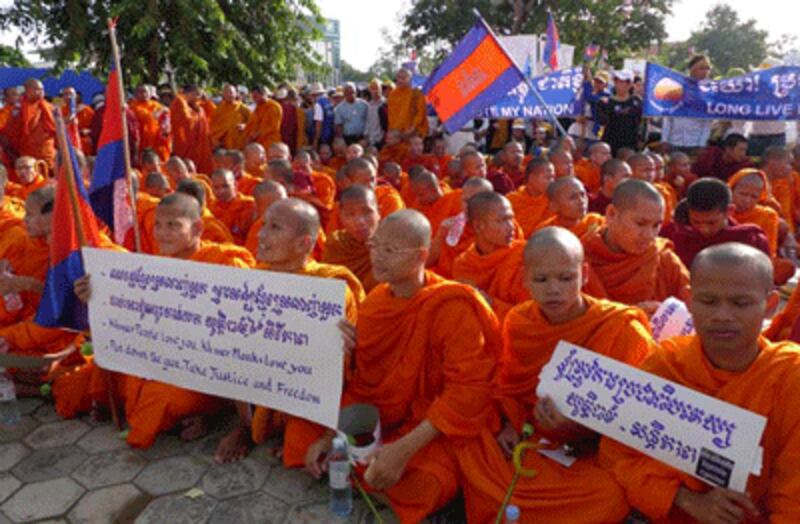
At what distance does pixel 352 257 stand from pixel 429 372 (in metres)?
1.93

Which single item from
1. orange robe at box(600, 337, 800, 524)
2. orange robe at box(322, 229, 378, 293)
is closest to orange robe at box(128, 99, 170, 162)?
orange robe at box(322, 229, 378, 293)

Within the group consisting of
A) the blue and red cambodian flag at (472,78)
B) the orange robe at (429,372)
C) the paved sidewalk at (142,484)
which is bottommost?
the paved sidewalk at (142,484)

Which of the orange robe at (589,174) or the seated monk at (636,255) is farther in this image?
the orange robe at (589,174)

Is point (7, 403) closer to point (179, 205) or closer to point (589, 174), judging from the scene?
point (179, 205)

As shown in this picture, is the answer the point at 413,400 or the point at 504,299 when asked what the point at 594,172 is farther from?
the point at 413,400

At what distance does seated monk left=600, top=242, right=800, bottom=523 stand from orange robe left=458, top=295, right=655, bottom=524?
0.98ft

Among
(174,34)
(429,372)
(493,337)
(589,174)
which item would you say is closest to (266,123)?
(174,34)

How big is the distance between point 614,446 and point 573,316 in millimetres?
589

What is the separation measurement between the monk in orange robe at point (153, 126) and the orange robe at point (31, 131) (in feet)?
4.62

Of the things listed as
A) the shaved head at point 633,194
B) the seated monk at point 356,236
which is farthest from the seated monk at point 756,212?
the seated monk at point 356,236

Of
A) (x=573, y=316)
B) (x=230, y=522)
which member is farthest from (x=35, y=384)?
(x=573, y=316)

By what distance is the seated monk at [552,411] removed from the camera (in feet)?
8.40

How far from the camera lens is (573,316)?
2.81 m

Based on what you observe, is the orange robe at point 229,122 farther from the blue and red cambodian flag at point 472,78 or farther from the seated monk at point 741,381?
the seated monk at point 741,381
